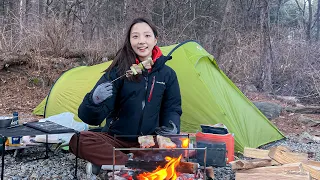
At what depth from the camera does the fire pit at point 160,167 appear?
217cm

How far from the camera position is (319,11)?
15266mm

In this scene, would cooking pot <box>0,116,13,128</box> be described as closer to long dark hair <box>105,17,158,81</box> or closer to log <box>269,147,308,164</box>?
long dark hair <box>105,17,158,81</box>

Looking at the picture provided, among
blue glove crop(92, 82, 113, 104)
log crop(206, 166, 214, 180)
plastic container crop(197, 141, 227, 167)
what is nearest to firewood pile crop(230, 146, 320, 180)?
log crop(206, 166, 214, 180)

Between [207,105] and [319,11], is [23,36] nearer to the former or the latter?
[207,105]

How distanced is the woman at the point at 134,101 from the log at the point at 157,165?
0.33 meters

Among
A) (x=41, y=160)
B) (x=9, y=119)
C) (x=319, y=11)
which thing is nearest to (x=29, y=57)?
(x=41, y=160)

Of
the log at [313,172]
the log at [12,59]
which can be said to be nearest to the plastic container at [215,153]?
the log at [313,172]

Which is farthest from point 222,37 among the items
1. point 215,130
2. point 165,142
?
point 165,142

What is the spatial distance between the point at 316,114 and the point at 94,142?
212 inches

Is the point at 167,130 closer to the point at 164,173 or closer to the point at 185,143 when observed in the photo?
the point at 185,143

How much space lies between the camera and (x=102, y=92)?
2342 mm

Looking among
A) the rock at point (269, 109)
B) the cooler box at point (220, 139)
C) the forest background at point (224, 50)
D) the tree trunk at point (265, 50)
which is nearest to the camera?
the cooler box at point (220, 139)

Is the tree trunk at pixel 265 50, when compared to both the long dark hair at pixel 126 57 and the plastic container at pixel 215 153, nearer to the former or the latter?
the plastic container at pixel 215 153

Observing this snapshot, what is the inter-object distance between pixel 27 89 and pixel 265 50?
222 inches
